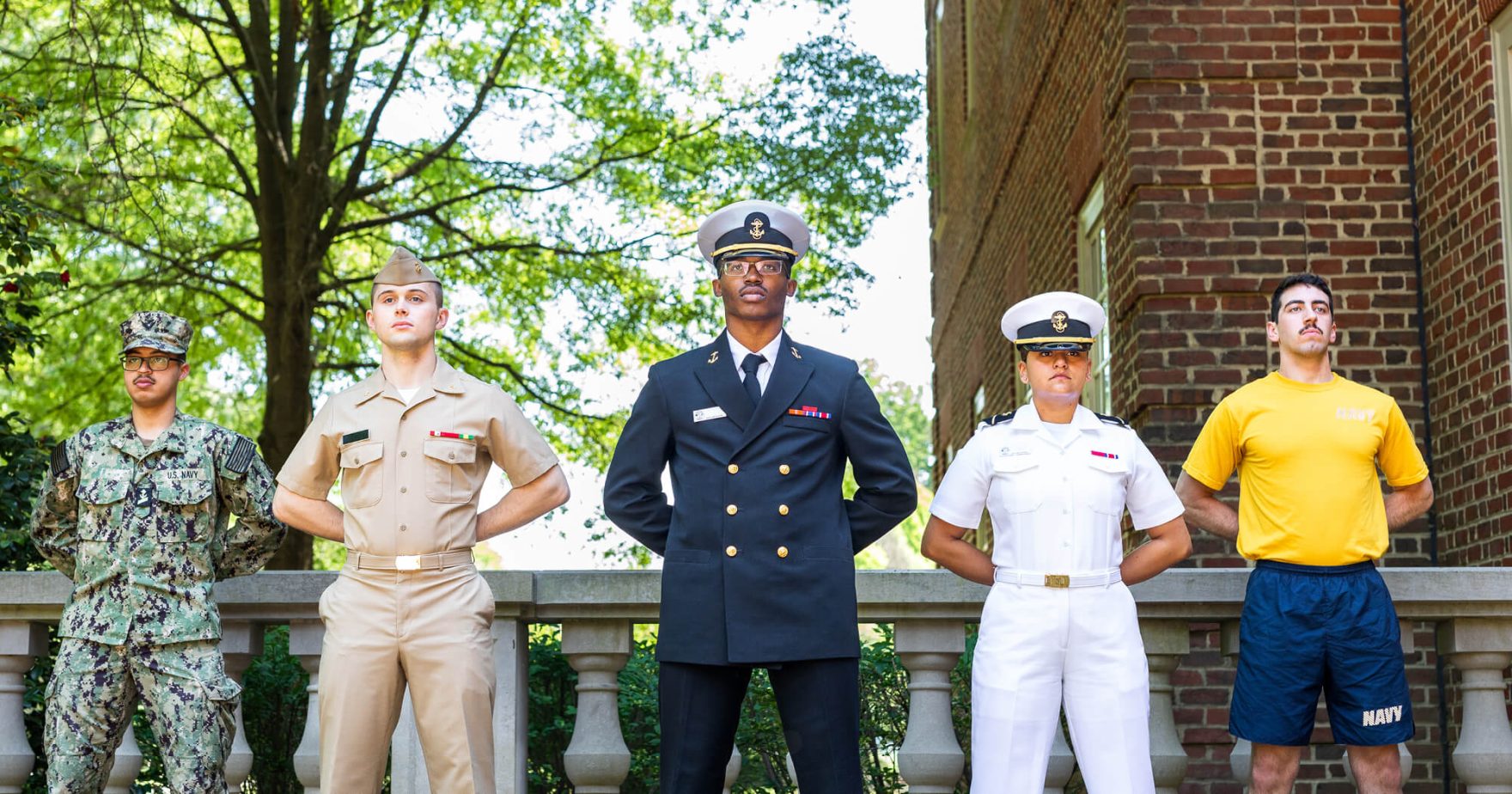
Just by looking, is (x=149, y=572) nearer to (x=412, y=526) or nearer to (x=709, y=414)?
(x=412, y=526)

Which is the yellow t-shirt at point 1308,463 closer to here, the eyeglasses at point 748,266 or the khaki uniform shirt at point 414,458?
the eyeglasses at point 748,266

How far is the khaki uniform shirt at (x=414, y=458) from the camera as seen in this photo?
4.20 metres

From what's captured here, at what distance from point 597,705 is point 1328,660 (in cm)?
218

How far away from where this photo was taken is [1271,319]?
4910 mm

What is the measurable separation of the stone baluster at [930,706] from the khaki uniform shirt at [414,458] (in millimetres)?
1272

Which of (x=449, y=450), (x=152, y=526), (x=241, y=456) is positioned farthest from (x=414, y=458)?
(x=152, y=526)

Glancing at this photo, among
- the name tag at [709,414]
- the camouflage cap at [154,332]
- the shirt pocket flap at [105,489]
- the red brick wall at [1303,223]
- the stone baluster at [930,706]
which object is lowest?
the stone baluster at [930,706]

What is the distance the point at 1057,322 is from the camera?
14.6ft

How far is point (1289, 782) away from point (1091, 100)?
5.29 metres

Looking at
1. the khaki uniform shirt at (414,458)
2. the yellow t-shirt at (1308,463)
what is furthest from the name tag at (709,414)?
the yellow t-shirt at (1308,463)

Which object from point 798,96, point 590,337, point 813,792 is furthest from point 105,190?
point 813,792

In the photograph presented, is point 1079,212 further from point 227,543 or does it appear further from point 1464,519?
point 227,543

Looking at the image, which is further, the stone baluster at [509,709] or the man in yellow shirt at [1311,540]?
the stone baluster at [509,709]

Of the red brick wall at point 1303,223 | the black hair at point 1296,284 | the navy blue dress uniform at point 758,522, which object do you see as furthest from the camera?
the red brick wall at point 1303,223
